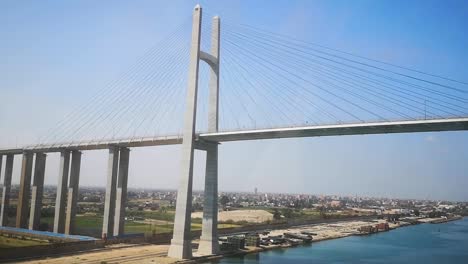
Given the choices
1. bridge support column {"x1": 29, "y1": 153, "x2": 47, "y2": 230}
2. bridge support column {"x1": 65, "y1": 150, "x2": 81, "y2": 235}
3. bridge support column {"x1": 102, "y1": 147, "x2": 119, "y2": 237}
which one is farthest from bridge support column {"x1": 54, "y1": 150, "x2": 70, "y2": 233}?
bridge support column {"x1": 102, "y1": 147, "x2": 119, "y2": 237}

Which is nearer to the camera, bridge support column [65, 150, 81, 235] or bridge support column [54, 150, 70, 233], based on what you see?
bridge support column [65, 150, 81, 235]

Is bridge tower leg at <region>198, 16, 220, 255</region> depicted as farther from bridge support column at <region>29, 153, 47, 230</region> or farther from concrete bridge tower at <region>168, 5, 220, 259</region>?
bridge support column at <region>29, 153, 47, 230</region>

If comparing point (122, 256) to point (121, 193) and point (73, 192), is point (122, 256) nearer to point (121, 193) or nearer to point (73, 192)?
point (121, 193)

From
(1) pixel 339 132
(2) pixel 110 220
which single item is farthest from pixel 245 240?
(1) pixel 339 132

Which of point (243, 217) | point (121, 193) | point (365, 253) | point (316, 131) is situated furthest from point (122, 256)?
point (243, 217)

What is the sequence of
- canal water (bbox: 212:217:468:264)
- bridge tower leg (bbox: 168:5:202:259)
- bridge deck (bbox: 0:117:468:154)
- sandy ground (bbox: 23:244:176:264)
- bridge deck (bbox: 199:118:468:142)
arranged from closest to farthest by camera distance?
bridge deck (bbox: 199:118:468:142) < bridge deck (bbox: 0:117:468:154) < sandy ground (bbox: 23:244:176:264) < bridge tower leg (bbox: 168:5:202:259) < canal water (bbox: 212:217:468:264)

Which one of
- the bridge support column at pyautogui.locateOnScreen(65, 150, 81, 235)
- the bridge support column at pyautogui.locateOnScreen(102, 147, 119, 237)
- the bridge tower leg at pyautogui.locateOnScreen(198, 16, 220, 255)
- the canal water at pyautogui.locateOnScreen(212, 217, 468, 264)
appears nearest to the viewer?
the bridge tower leg at pyautogui.locateOnScreen(198, 16, 220, 255)
